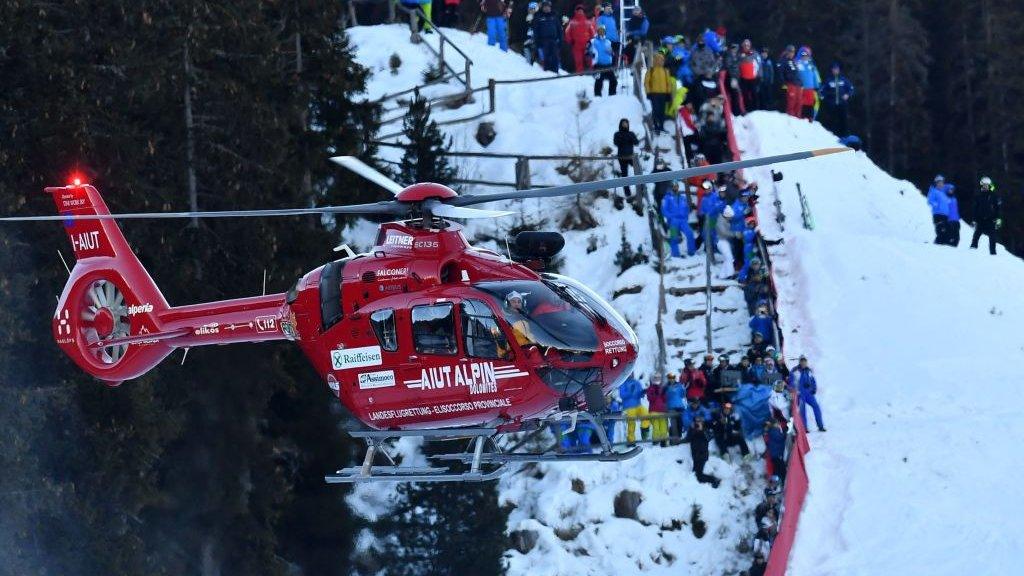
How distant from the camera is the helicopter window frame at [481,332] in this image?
739 inches

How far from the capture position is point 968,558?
2500cm

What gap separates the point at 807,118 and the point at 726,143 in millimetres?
6100

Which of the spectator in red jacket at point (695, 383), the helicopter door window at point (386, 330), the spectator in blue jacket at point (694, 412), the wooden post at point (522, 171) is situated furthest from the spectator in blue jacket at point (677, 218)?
the helicopter door window at point (386, 330)

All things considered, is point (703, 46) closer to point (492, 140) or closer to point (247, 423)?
point (492, 140)

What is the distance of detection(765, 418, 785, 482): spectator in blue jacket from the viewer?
26.3 meters

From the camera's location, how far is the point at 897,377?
97.3ft

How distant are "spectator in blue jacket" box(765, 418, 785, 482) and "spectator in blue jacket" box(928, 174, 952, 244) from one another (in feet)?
29.8

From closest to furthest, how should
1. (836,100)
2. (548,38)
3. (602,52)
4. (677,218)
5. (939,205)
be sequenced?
1. (677,218)
2. (939,205)
3. (602,52)
4. (836,100)
5. (548,38)

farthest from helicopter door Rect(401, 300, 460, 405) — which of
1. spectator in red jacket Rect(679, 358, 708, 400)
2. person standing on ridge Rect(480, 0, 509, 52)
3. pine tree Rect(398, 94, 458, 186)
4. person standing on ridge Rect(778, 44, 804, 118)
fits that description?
person standing on ridge Rect(480, 0, 509, 52)

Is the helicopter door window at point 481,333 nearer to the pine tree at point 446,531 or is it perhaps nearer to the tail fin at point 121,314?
the tail fin at point 121,314

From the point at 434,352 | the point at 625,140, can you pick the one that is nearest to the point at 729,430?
the point at 625,140

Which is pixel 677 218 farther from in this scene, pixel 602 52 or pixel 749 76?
pixel 602 52

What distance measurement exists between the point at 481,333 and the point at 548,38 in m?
22.9

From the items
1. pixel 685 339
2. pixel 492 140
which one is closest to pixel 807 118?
pixel 492 140
